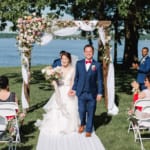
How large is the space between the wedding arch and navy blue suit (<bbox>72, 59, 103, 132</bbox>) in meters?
2.52

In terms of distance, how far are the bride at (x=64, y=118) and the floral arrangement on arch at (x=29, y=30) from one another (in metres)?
1.61

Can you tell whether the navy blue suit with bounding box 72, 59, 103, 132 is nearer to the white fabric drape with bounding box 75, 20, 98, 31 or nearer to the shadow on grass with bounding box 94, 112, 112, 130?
the shadow on grass with bounding box 94, 112, 112, 130

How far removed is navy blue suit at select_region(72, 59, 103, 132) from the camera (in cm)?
1289

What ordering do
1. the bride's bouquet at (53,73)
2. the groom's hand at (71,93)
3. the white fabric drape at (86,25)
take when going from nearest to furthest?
the groom's hand at (71,93) < the bride's bouquet at (53,73) < the white fabric drape at (86,25)

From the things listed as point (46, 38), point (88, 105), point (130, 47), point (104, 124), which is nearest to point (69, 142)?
point (88, 105)

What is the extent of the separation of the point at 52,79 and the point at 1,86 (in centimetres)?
290

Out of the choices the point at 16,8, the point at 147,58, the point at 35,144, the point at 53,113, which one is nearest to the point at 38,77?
the point at 16,8

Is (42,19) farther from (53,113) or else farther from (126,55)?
(126,55)

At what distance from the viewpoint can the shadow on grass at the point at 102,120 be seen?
14445 millimetres

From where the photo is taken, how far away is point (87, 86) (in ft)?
42.4

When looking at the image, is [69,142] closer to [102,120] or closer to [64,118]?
[64,118]

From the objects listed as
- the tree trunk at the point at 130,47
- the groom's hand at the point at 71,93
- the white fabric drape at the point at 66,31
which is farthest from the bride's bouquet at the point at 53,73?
the tree trunk at the point at 130,47

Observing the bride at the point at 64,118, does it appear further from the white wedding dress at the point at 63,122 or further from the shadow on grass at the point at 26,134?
the shadow on grass at the point at 26,134

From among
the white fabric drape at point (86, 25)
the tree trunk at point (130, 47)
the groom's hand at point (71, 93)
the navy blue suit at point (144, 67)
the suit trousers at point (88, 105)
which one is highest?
the white fabric drape at point (86, 25)
